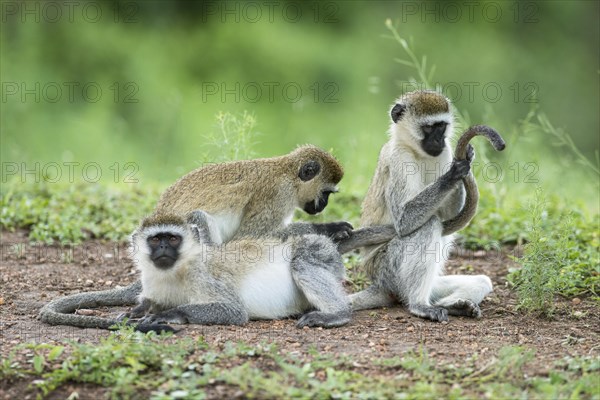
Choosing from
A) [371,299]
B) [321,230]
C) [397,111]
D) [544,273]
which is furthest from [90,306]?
[544,273]

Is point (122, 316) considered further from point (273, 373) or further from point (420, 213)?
point (420, 213)

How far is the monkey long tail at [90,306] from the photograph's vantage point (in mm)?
6129

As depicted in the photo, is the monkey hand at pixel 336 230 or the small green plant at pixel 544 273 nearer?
the small green plant at pixel 544 273

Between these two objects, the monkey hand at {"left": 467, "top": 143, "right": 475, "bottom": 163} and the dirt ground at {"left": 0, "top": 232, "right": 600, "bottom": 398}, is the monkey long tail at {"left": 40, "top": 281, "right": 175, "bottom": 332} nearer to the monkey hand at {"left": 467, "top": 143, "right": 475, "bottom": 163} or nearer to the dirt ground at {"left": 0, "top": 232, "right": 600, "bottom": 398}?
the dirt ground at {"left": 0, "top": 232, "right": 600, "bottom": 398}

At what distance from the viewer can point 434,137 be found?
712cm

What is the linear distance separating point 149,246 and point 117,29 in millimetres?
11620

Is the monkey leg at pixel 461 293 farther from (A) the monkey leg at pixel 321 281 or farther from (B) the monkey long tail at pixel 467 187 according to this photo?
(A) the monkey leg at pixel 321 281

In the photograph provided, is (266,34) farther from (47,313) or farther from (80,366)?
(80,366)

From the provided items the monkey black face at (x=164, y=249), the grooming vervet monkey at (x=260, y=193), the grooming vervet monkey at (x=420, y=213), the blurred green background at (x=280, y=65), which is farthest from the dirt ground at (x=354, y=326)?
the blurred green background at (x=280, y=65)

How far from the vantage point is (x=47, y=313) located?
634cm

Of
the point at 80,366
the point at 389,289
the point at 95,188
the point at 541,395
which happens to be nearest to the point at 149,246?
the point at 80,366

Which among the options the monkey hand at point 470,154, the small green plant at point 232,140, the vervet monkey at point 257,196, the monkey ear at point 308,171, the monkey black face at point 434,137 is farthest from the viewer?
the small green plant at point 232,140

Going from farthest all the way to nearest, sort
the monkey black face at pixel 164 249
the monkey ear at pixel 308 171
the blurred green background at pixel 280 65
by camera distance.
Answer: the blurred green background at pixel 280 65 → the monkey ear at pixel 308 171 → the monkey black face at pixel 164 249

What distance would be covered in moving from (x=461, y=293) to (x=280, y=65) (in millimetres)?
10506
